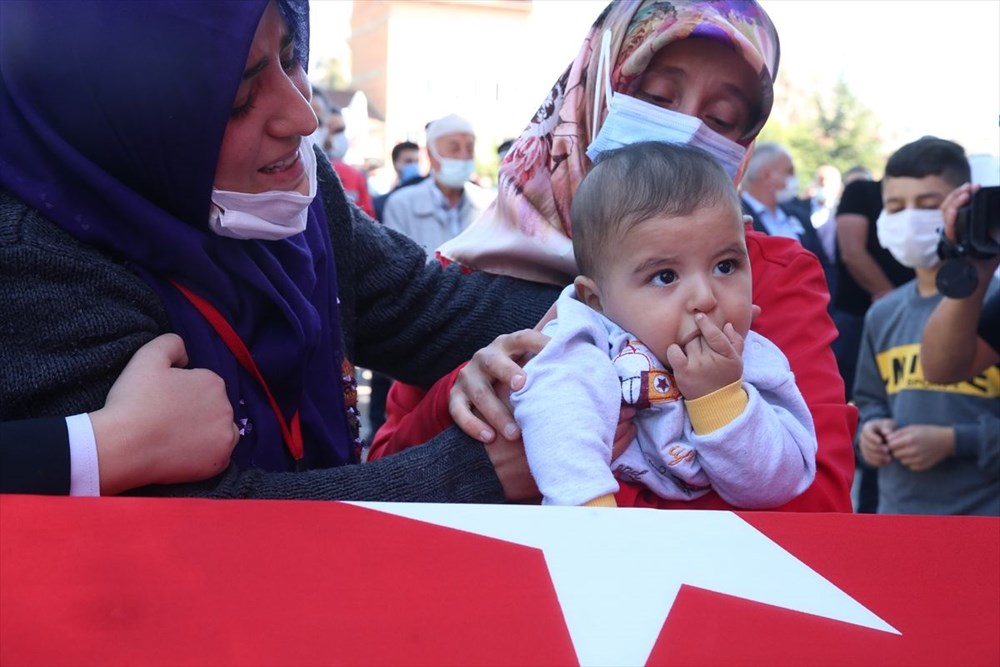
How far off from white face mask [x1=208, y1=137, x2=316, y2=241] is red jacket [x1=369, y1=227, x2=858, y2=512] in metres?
0.51

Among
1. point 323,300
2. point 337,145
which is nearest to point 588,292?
point 323,300

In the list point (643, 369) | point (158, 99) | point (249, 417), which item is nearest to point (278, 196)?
point (158, 99)

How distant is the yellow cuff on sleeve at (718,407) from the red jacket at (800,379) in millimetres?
192

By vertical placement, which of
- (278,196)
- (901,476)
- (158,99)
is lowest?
(901,476)

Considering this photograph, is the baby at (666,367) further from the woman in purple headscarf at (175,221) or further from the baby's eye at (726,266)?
the woman in purple headscarf at (175,221)

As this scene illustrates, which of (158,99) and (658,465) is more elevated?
(158,99)

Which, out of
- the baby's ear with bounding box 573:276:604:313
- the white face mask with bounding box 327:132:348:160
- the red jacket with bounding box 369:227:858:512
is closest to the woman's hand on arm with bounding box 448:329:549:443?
the baby's ear with bounding box 573:276:604:313

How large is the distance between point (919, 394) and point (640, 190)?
2.59 m

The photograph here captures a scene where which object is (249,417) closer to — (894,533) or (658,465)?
(658,465)

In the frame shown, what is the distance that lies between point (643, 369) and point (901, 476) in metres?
2.67

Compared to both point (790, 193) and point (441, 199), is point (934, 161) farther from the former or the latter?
point (790, 193)

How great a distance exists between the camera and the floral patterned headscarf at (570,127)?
7.31 ft

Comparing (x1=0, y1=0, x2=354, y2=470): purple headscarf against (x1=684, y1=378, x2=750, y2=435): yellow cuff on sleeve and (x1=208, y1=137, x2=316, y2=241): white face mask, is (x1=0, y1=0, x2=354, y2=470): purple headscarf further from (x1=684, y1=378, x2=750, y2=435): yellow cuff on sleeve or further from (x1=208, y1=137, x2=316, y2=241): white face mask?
(x1=684, y1=378, x2=750, y2=435): yellow cuff on sleeve

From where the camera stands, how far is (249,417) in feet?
6.14
